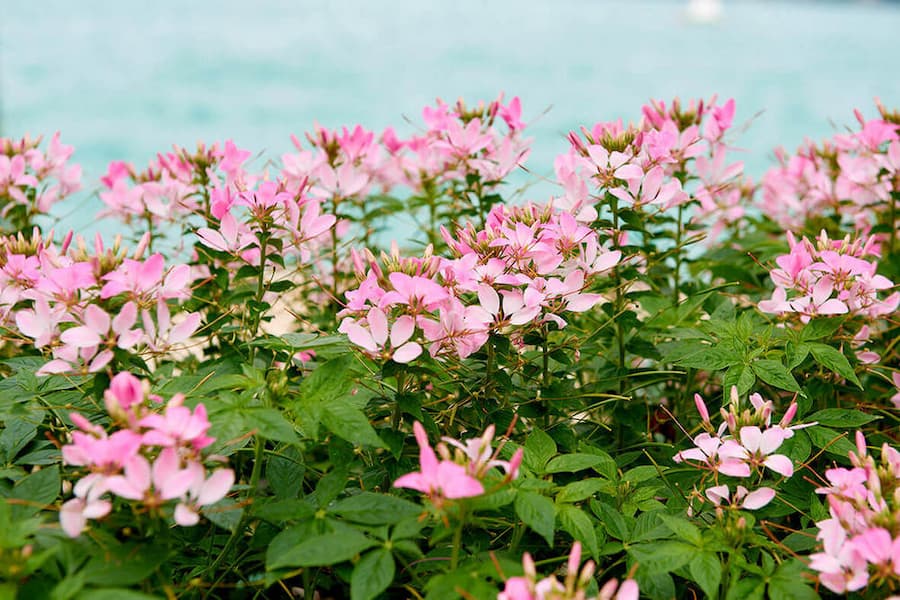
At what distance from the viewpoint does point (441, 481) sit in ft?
2.29

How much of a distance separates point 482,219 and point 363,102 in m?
7.04

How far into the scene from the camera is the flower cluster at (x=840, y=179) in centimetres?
146

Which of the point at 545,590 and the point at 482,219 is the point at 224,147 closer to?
the point at 482,219

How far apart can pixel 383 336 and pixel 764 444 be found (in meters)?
0.42

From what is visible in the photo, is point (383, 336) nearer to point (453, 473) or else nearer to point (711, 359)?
point (453, 473)

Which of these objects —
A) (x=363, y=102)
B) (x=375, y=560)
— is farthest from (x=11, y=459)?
(x=363, y=102)

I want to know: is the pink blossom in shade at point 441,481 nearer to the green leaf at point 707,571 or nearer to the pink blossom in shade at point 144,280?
the green leaf at point 707,571

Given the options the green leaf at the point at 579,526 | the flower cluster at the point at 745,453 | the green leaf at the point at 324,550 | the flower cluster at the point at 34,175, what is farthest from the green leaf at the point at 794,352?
the flower cluster at the point at 34,175

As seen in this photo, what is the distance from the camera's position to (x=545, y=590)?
2.17 ft

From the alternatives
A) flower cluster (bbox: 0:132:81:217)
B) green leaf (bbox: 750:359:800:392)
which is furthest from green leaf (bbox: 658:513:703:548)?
flower cluster (bbox: 0:132:81:217)

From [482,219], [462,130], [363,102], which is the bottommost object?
[363,102]

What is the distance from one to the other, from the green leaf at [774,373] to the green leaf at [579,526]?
0.30 metres

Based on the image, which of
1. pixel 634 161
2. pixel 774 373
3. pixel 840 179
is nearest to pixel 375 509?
pixel 774 373

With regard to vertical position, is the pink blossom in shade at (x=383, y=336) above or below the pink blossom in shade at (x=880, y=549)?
above
